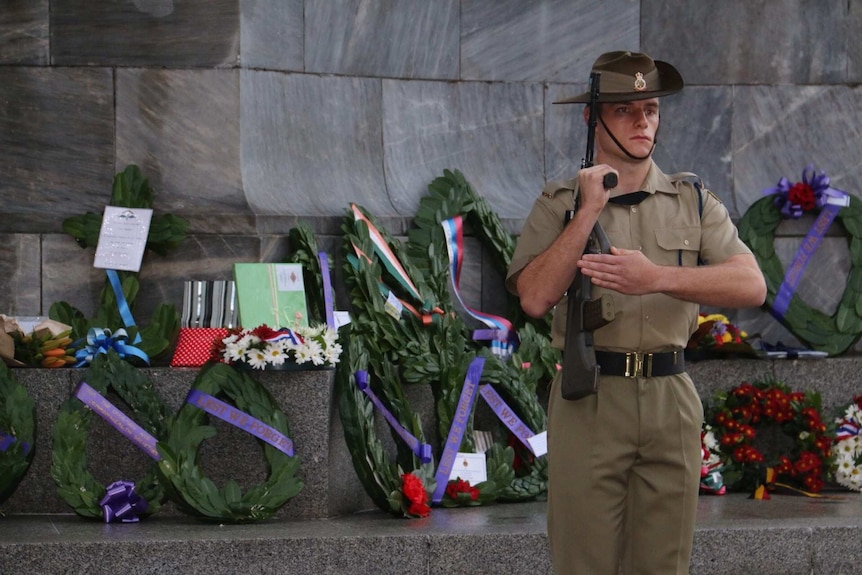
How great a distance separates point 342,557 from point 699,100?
485 centimetres

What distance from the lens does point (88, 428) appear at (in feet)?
21.8

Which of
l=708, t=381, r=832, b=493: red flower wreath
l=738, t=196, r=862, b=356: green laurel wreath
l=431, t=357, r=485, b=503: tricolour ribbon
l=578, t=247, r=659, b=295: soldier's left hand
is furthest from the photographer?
l=738, t=196, r=862, b=356: green laurel wreath

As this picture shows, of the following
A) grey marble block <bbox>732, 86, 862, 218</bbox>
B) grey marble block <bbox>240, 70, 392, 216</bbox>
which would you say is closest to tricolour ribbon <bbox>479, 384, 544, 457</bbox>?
grey marble block <bbox>240, 70, 392, 216</bbox>

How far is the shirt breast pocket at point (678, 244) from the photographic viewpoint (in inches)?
168

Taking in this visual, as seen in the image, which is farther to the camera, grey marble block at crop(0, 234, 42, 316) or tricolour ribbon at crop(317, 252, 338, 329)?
grey marble block at crop(0, 234, 42, 316)

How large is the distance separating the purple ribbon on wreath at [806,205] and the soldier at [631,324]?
187 inches

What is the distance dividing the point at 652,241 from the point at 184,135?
4.43 metres

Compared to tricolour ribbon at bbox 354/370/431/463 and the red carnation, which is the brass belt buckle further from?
tricolour ribbon at bbox 354/370/431/463

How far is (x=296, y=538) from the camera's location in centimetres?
589

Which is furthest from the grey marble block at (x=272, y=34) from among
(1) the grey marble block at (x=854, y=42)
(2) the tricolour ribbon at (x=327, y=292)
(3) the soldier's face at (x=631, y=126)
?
(3) the soldier's face at (x=631, y=126)

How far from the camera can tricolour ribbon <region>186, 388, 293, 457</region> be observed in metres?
6.51

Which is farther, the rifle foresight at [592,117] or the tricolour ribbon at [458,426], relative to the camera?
the tricolour ribbon at [458,426]

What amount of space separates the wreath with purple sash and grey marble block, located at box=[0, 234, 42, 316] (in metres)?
4.55

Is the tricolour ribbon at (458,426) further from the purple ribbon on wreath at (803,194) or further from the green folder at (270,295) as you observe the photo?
the purple ribbon on wreath at (803,194)
